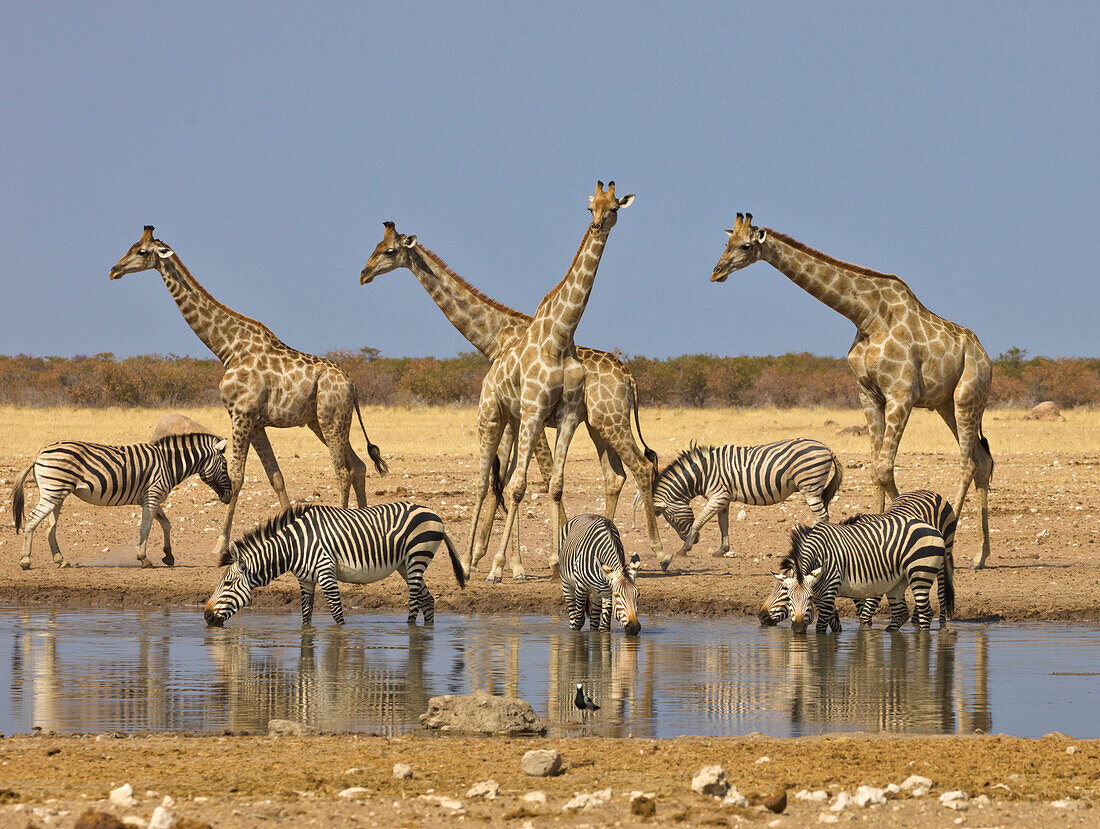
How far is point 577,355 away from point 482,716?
23.3 ft

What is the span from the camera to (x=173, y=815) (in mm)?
4863

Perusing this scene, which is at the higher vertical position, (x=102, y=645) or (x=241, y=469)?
(x=241, y=469)

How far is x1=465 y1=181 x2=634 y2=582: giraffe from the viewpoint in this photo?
1285 cm

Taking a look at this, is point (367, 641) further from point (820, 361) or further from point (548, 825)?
point (820, 361)

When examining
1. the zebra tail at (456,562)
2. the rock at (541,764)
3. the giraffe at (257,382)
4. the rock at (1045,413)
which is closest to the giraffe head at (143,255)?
the giraffe at (257,382)

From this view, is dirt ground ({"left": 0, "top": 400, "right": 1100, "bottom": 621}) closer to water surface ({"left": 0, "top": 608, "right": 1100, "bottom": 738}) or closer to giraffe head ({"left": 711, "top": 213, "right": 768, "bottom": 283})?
water surface ({"left": 0, "top": 608, "right": 1100, "bottom": 738})

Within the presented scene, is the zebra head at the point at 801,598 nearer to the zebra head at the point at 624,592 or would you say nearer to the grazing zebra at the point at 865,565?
the grazing zebra at the point at 865,565

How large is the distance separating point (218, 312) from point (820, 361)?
52226 mm

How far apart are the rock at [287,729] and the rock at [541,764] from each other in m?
1.63

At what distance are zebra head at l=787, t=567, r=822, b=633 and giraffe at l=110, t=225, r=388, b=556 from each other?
593cm

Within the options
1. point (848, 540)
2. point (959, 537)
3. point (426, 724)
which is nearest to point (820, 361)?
point (959, 537)

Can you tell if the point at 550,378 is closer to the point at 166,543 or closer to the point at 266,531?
the point at 266,531

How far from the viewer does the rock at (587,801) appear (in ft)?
17.0

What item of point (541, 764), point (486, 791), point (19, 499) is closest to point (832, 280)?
point (19, 499)
